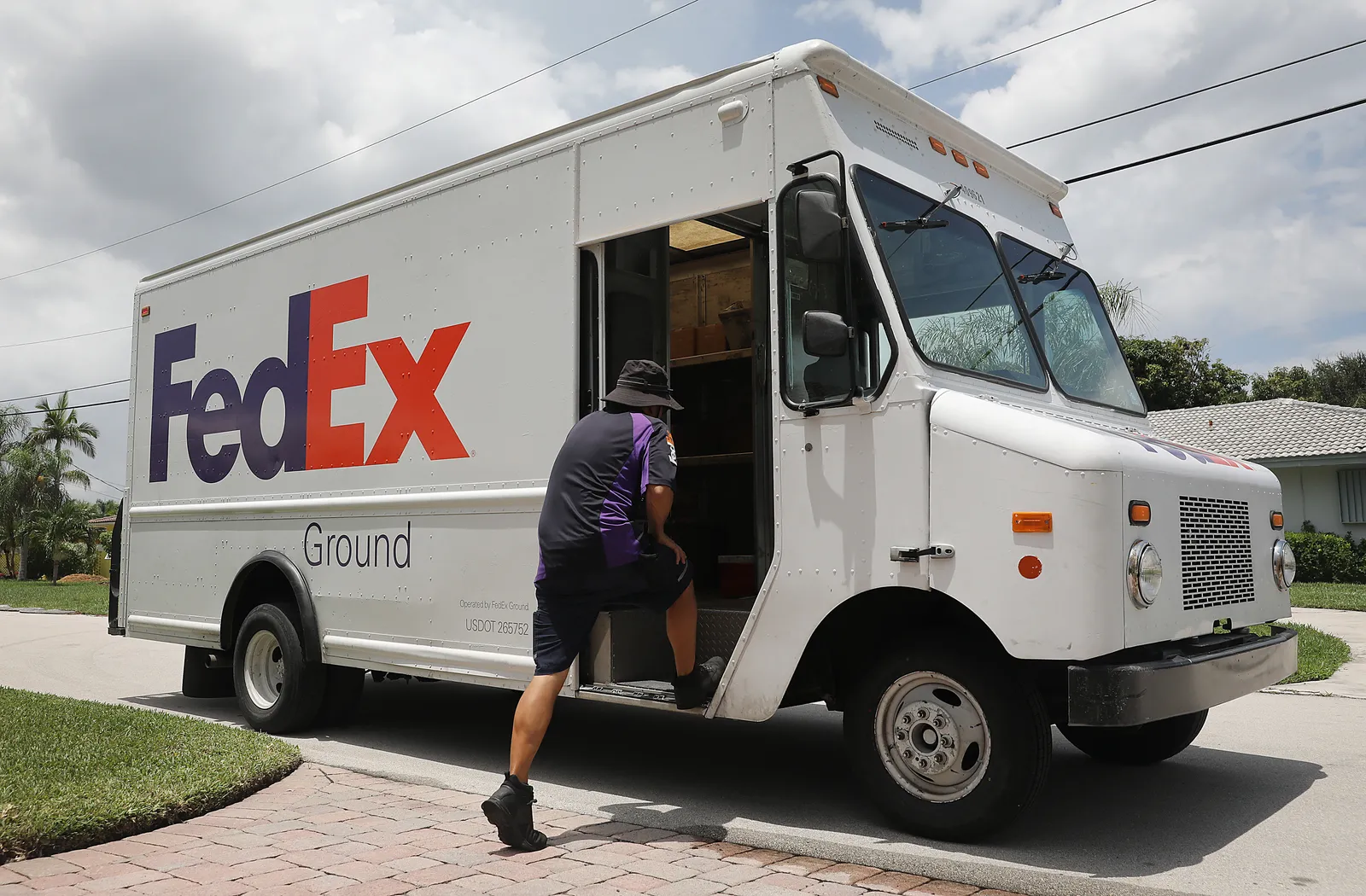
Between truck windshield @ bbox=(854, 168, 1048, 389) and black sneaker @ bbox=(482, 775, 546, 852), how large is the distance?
2486mm

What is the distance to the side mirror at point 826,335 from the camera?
4.65 m

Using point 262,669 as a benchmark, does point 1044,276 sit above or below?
above

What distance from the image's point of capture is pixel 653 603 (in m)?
5.23

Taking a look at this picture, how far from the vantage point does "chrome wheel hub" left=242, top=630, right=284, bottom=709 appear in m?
7.93

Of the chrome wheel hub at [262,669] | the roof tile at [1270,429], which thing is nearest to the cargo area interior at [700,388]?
the chrome wheel hub at [262,669]

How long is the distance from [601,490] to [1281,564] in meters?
3.32

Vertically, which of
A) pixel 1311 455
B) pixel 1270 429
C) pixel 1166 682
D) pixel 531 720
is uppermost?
pixel 1270 429

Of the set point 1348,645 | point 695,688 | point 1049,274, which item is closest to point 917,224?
point 1049,274

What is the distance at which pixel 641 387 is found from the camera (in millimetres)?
5285

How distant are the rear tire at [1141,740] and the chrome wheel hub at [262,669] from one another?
5216 millimetres

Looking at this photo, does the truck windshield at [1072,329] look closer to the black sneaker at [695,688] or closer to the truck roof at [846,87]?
the truck roof at [846,87]

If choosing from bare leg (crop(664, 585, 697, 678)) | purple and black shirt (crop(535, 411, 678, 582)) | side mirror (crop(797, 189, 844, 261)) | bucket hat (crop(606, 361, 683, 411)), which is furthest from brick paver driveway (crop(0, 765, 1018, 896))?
side mirror (crop(797, 189, 844, 261))

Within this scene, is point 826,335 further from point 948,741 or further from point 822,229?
point 948,741

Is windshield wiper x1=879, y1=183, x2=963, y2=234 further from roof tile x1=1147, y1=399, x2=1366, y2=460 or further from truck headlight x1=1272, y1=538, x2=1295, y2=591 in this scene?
roof tile x1=1147, y1=399, x2=1366, y2=460
